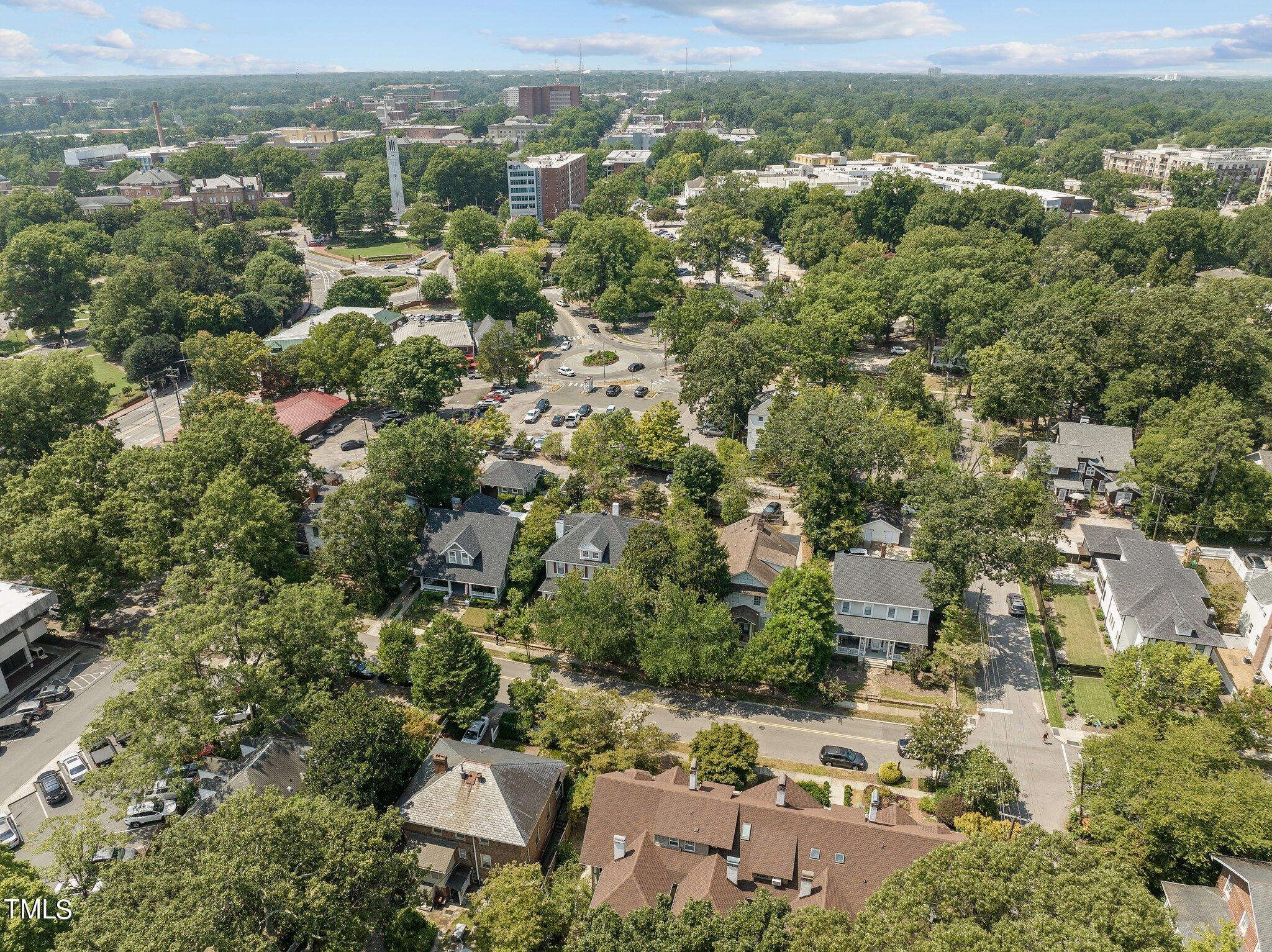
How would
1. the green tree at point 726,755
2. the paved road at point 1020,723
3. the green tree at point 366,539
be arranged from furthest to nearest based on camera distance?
the green tree at point 366,539, the paved road at point 1020,723, the green tree at point 726,755

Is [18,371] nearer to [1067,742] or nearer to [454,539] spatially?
[454,539]

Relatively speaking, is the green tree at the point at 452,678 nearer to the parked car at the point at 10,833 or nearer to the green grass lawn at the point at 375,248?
the parked car at the point at 10,833

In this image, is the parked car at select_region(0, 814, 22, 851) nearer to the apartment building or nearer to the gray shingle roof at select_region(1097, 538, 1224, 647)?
the gray shingle roof at select_region(1097, 538, 1224, 647)

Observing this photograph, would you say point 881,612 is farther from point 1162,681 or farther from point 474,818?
point 474,818

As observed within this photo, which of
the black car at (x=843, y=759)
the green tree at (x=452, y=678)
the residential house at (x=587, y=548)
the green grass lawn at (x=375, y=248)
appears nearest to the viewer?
the black car at (x=843, y=759)

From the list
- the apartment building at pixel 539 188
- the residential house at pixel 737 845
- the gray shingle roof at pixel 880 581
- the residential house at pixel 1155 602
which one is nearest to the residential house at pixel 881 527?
the gray shingle roof at pixel 880 581

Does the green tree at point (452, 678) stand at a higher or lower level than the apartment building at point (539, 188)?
lower

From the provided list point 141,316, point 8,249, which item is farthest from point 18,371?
point 8,249

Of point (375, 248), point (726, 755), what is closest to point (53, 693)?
point (726, 755)
